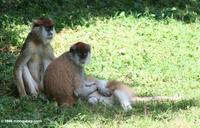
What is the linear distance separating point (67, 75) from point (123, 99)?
37.9 inches

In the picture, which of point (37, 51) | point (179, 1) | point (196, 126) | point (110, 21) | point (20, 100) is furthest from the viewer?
point (179, 1)

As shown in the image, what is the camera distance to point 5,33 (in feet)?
40.2

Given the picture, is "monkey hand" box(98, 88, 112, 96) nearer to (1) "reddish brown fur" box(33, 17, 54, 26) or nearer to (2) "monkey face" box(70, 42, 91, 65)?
(2) "monkey face" box(70, 42, 91, 65)

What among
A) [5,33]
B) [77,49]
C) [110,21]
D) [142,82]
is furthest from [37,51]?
[110,21]

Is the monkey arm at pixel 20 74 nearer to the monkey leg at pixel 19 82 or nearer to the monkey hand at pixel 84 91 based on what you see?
the monkey leg at pixel 19 82

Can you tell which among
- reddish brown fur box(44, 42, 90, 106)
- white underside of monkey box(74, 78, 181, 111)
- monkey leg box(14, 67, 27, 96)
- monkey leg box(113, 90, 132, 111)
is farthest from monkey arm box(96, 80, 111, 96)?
monkey leg box(14, 67, 27, 96)

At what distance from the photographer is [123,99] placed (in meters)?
8.86

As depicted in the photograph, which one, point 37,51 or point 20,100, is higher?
point 37,51

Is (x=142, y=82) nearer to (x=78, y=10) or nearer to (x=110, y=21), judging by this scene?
(x=110, y=21)

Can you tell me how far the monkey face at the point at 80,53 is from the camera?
29.6 ft

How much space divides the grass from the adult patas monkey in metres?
0.34

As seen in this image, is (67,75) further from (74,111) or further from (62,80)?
(74,111)

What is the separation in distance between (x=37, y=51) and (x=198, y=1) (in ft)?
23.7

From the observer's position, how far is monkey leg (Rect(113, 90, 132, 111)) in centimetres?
872
